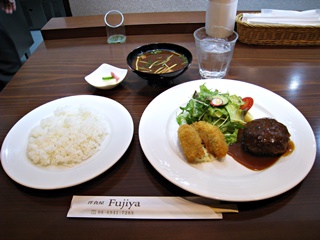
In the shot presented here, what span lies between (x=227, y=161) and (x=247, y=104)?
47 centimetres

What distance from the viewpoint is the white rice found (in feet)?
3.71

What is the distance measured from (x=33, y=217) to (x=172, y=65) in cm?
123

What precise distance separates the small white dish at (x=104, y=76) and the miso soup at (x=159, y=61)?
0.14 meters

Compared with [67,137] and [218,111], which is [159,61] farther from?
[67,137]

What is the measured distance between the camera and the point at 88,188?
42.4 inches

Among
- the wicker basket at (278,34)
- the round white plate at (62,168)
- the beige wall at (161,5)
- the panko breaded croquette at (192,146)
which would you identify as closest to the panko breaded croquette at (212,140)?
the panko breaded croquette at (192,146)

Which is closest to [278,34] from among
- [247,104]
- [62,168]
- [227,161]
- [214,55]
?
[214,55]

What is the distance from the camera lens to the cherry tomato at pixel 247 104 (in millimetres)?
1440

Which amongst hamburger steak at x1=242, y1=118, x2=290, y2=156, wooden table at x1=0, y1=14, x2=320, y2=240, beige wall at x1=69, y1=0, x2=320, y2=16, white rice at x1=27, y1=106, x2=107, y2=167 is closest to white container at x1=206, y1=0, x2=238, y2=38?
wooden table at x1=0, y1=14, x2=320, y2=240

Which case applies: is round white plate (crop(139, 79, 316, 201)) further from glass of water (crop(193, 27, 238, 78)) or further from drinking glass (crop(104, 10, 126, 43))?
drinking glass (crop(104, 10, 126, 43))

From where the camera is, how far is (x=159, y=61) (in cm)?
175

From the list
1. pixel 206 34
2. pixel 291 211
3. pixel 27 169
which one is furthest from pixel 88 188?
pixel 206 34

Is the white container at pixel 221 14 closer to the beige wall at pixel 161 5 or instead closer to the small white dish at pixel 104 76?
the small white dish at pixel 104 76

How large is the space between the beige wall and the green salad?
3459 mm
